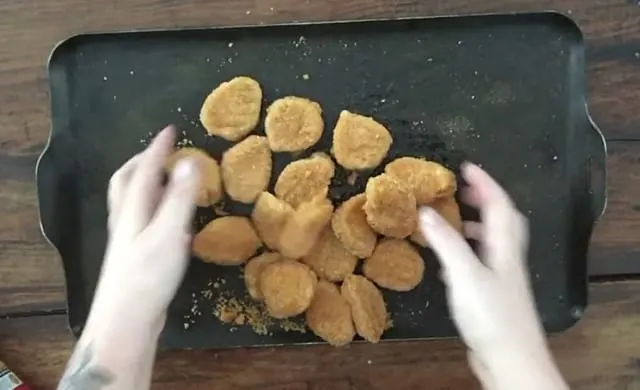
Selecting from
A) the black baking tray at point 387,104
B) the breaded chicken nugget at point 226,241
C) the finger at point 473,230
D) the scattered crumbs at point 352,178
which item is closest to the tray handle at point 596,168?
the black baking tray at point 387,104

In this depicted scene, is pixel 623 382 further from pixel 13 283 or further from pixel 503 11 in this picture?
pixel 13 283

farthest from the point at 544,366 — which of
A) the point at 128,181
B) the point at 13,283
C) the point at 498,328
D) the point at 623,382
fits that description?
the point at 13,283

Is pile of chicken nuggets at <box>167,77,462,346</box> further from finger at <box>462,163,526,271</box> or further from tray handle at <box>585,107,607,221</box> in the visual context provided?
tray handle at <box>585,107,607,221</box>

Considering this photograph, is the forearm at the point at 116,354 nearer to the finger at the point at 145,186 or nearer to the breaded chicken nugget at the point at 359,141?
the finger at the point at 145,186

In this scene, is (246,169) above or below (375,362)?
above

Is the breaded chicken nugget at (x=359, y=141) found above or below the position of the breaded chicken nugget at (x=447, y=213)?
above

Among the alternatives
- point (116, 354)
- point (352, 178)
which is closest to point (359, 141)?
point (352, 178)

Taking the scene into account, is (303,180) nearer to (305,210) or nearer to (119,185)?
(305,210)
